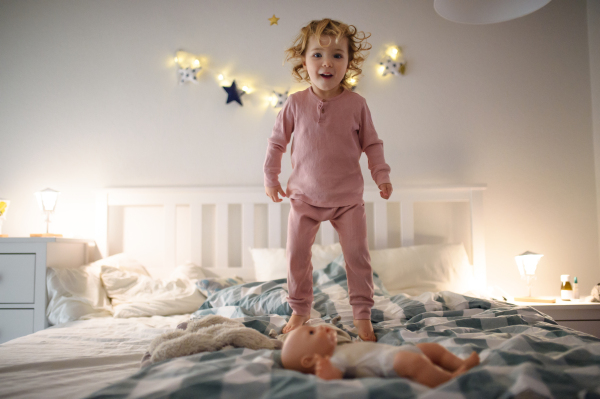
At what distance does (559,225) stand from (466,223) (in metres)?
0.48

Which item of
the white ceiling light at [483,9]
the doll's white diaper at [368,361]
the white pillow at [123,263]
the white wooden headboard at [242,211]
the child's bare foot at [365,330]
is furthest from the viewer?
the white wooden headboard at [242,211]

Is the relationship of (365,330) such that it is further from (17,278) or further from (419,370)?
(17,278)

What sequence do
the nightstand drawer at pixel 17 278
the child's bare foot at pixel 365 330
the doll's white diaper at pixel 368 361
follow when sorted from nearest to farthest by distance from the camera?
the doll's white diaper at pixel 368 361
the child's bare foot at pixel 365 330
the nightstand drawer at pixel 17 278

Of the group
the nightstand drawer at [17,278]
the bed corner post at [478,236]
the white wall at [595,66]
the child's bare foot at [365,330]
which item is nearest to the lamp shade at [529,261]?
the bed corner post at [478,236]

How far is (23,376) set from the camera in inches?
33.4

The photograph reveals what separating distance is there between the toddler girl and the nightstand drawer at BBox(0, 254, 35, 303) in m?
1.14

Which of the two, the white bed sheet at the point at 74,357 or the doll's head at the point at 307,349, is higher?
the doll's head at the point at 307,349

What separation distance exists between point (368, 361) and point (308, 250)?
539 mm

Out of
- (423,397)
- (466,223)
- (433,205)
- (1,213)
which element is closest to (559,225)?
(466,223)

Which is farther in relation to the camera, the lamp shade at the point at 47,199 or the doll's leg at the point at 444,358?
the lamp shade at the point at 47,199

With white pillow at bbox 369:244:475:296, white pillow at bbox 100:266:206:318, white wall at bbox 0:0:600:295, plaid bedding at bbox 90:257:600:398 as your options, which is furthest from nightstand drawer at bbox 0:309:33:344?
white pillow at bbox 369:244:475:296

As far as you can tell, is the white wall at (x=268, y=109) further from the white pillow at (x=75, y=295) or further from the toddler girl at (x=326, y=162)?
the toddler girl at (x=326, y=162)

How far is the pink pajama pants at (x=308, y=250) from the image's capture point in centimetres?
120

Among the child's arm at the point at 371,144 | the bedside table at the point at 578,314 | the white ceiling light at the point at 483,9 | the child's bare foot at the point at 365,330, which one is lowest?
the bedside table at the point at 578,314
